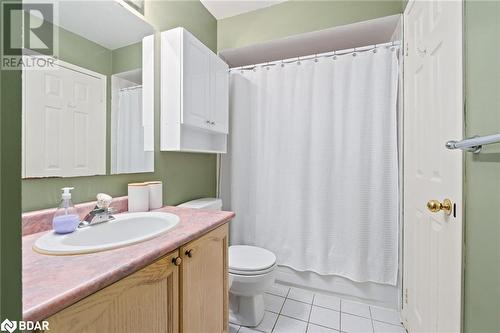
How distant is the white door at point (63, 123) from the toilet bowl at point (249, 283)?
978mm

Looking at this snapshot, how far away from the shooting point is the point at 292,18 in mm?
1864

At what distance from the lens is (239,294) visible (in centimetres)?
146

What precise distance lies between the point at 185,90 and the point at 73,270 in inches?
44.2

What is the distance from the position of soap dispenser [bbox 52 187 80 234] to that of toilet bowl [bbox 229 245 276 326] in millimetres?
898

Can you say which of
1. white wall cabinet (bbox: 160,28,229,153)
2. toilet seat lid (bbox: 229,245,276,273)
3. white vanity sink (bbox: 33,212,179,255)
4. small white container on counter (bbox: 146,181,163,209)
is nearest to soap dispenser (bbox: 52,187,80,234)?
white vanity sink (bbox: 33,212,179,255)

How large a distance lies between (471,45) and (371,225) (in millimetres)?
1256

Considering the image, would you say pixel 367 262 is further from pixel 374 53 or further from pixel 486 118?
pixel 374 53

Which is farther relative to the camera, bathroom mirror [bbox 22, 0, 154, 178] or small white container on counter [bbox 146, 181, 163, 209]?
small white container on counter [bbox 146, 181, 163, 209]

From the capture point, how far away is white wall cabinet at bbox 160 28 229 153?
55.9 inches

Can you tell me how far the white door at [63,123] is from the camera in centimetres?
89

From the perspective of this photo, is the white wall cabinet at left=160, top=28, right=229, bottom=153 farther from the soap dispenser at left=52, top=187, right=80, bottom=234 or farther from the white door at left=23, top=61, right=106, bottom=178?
the soap dispenser at left=52, top=187, right=80, bottom=234

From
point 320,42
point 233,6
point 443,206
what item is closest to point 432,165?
point 443,206

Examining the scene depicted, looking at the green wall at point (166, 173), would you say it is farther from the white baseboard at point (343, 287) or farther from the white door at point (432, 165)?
the white door at point (432, 165)

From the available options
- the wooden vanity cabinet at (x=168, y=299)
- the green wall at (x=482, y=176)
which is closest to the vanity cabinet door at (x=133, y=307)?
the wooden vanity cabinet at (x=168, y=299)
